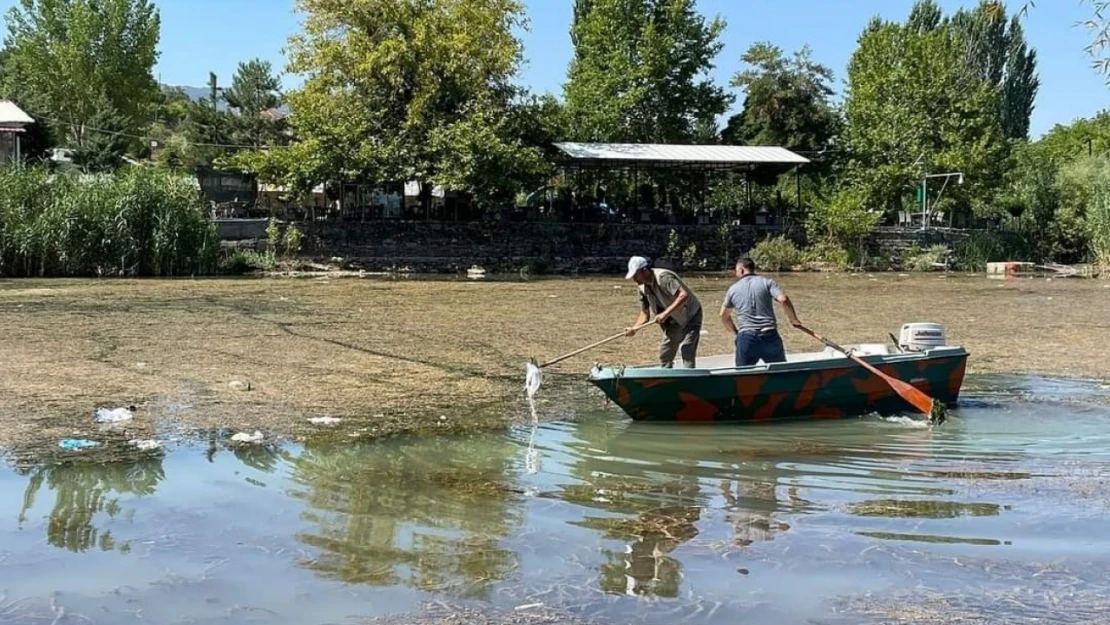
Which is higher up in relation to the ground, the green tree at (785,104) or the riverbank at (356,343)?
the green tree at (785,104)

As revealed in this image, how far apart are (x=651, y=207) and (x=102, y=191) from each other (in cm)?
2054

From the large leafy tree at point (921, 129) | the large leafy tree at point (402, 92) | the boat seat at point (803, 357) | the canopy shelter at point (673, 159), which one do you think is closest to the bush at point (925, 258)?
the large leafy tree at point (921, 129)

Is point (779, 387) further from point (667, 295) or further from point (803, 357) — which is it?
point (803, 357)

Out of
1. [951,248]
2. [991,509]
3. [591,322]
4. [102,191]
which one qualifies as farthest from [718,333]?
[951,248]

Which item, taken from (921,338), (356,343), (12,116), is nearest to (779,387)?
(921,338)

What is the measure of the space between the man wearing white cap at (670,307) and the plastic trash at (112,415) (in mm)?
4394

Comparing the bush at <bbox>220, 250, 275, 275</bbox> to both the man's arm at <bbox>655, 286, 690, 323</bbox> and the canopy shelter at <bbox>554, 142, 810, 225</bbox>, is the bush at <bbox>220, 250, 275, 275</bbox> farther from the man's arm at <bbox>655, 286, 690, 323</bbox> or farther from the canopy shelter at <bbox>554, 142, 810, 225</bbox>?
the man's arm at <bbox>655, 286, 690, 323</bbox>

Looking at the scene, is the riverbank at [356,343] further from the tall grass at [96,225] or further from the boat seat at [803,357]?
the tall grass at [96,225]

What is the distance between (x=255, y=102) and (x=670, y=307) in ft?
146

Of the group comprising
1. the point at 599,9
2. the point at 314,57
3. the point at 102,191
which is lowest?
the point at 102,191

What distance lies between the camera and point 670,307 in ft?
31.2

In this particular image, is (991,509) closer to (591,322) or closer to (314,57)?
(591,322)

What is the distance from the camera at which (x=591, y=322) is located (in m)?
18.2

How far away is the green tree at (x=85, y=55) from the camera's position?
53031mm
